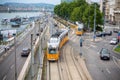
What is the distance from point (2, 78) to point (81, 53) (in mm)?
20924

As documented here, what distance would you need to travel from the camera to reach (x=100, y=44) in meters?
69.6

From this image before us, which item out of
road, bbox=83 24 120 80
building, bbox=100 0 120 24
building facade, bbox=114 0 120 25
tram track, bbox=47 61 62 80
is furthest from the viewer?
building, bbox=100 0 120 24

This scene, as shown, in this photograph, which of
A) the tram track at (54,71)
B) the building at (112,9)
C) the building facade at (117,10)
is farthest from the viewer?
the building at (112,9)

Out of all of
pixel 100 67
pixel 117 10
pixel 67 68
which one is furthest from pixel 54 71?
pixel 117 10

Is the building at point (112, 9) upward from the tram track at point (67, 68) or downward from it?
upward

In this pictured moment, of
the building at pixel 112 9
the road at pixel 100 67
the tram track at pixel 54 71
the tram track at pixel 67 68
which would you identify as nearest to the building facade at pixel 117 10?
the building at pixel 112 9

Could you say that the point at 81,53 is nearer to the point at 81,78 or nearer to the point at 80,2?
the point at 81,78

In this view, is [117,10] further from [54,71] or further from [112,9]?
[54,71]

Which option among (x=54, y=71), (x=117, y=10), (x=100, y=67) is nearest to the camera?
(x=54, y=71)

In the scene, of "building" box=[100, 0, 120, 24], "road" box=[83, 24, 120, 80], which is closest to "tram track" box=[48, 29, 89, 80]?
"road" box=[83, 24, 120, 80]

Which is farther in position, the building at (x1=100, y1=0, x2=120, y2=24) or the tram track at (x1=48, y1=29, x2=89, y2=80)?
the building at (x1=100, y1=0, x2=120, y2=24)

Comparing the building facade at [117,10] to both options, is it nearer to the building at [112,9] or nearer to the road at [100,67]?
the building at [112,9]

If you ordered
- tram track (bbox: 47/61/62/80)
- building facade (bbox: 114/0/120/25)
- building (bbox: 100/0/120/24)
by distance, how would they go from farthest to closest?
building (bbox: 100/0/120/24)
building facade (bbox: 114/0/120/25)
tram track (bbox: 47/61/62/80)

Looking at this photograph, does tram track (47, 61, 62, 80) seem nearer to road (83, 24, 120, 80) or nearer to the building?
road (83, 24, 120, 80)
